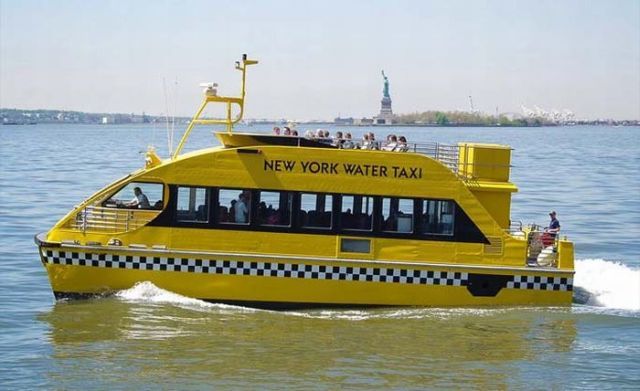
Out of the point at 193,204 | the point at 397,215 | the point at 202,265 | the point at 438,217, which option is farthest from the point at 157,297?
the point at 438,217

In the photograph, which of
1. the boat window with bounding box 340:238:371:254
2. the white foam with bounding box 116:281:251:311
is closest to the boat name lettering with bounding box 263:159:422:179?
the boat window with bounding box 340:238:371:254

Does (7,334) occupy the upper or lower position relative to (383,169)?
lower

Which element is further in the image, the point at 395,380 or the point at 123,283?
the point at 123,283

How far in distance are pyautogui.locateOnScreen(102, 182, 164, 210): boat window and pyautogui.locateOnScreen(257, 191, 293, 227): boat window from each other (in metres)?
1.57

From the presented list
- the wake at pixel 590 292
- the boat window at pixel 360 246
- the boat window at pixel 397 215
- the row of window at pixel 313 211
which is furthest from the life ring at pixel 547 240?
the boat window at pixel 360 246

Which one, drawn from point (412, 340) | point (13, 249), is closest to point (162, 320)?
point (412, 340)

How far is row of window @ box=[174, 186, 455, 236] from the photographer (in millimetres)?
16531

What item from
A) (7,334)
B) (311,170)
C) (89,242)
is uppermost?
(311,170)

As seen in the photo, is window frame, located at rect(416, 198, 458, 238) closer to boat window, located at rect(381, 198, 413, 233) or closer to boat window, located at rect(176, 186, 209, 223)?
boat window, located at rect(381, 198, 413, 233)

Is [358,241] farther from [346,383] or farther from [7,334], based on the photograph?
[7,334]

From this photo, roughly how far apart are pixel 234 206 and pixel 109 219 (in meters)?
1.96

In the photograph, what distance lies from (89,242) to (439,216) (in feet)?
17.9

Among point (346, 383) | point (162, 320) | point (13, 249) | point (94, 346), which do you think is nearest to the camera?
point (346, 383)

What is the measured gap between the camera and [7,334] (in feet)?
51.6
